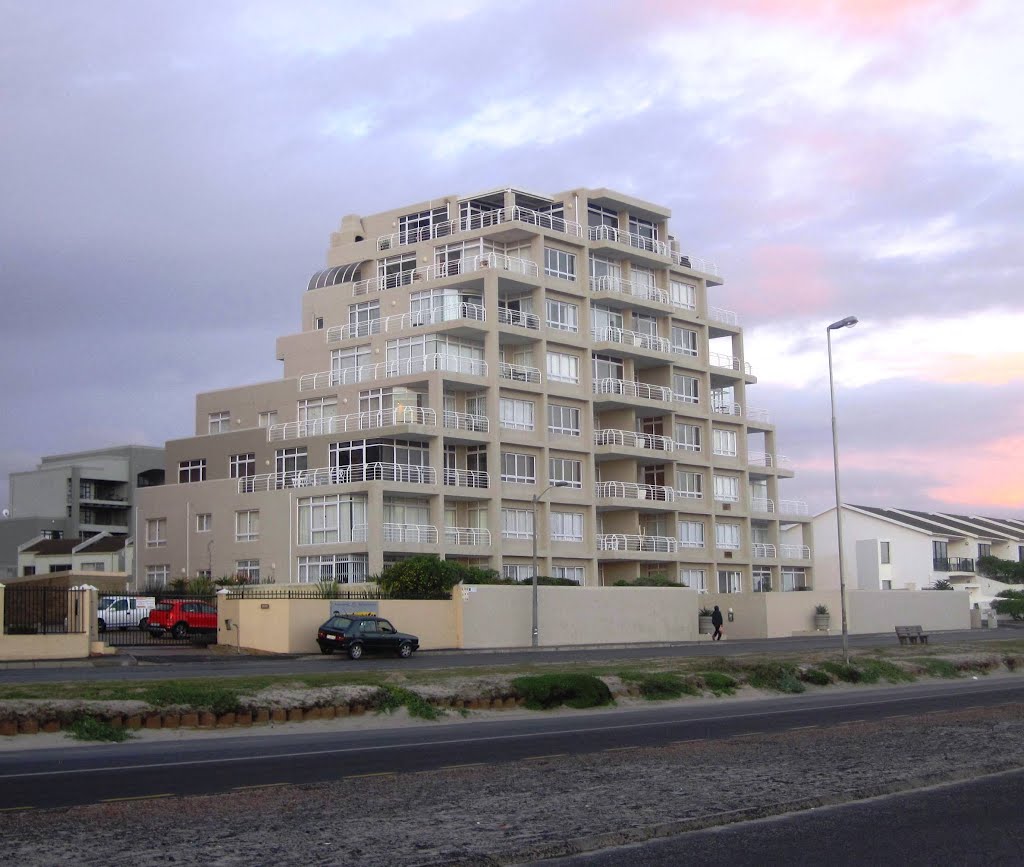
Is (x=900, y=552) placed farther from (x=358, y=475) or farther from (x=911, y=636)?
(x=358, y=475)

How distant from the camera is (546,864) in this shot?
430 inches

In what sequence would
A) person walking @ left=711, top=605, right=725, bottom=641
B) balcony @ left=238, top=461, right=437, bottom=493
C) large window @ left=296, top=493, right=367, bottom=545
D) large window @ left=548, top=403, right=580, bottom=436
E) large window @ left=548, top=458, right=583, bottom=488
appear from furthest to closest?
large window @ left=548, top=403, right=580, bottom=436, large window @ left=548, top=458, right=583, bottom=488, person walking @ left=711, top=605, right=725, bottom=641, balcony @ left=238, top=461, right=437, bottom=493, large window @ left=296, top=493, right=367, bottom=545

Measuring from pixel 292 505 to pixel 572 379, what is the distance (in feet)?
59.0

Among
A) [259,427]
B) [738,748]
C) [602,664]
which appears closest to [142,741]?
[738,748]

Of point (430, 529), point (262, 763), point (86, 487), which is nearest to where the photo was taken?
point (262, 763)

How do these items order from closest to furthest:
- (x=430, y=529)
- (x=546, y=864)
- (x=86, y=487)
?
(x=546, y=864) → (x=430, y=529) → (x=86, y=487)

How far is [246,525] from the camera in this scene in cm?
6662

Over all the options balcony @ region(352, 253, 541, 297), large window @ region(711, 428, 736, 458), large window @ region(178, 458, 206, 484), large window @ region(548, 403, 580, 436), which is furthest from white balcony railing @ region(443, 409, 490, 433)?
large window @ region(711, 428, 736, 458)

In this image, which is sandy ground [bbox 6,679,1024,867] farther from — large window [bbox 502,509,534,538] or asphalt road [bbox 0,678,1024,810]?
large window [bbox 502,509,534,538]

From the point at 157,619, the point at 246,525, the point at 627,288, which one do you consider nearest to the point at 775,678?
the point at 157,619

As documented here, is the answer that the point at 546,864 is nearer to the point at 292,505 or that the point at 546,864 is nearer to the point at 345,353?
the point at 292,505

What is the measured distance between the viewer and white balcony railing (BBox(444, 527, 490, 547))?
215 ft

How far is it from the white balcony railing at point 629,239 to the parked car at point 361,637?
3522 centimetres

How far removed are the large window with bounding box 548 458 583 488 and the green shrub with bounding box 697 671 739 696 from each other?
3654 centimetres
